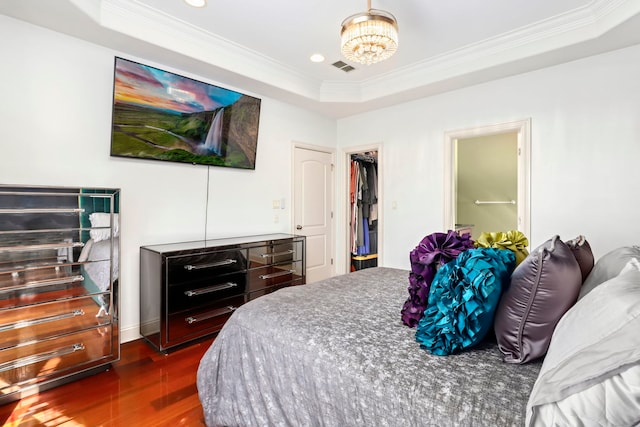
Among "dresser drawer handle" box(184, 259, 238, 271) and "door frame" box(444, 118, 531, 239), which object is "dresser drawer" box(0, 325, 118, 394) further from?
"door frame" box(444, 118, 531, 239)

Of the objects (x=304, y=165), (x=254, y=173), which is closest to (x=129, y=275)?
(x=254, y=173)

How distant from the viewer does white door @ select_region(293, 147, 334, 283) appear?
4.42 m

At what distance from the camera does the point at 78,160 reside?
8.70 feet

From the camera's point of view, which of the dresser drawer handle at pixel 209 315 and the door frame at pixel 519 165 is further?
the door frame at pixel 519 165

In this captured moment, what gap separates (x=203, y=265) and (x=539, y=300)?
2483 mm

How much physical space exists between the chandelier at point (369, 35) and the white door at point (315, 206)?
7.11 feet

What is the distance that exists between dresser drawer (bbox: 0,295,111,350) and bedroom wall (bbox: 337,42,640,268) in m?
3.29

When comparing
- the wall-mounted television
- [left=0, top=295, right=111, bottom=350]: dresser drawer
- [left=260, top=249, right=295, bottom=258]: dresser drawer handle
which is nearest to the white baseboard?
[left=0, top=295, right=111, bottom=350]: dresser drawer

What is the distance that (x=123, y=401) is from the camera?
2.04 m

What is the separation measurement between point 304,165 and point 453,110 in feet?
6.33

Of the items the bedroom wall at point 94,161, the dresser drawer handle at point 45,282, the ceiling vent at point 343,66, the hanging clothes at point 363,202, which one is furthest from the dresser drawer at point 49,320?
the hanging clothes at point 363,202

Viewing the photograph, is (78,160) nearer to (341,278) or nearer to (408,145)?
(341,278)

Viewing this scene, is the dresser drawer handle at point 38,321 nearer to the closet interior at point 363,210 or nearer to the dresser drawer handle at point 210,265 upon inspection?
the dresser drawer handle at point 210,265

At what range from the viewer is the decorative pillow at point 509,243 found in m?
1.57
